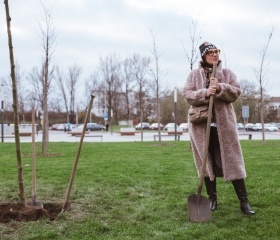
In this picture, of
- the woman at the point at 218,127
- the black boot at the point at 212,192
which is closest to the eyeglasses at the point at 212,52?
the woman at the point at 218,127

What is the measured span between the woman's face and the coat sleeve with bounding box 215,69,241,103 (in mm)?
191

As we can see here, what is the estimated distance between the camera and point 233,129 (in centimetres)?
463

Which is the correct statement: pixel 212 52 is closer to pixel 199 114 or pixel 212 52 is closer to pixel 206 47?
pixel 206 47

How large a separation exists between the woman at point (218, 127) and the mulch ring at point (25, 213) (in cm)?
181

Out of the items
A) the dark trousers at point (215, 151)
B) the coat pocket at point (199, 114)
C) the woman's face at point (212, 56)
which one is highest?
the woman's face at point (212, 56)

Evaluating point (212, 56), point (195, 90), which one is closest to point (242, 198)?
point (195, 90)

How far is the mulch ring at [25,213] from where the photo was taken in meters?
4.43

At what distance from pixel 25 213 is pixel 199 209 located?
1898 millimetres

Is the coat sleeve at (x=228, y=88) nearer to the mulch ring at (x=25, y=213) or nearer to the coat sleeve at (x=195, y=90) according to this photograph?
the coat sleeve at (x=195, y=90)

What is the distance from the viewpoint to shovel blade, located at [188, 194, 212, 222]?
14.1ft

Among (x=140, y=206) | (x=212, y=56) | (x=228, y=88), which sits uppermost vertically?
(x=212, y=56)

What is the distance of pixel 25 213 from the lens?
14.8ft

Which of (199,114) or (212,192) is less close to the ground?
(199,114)

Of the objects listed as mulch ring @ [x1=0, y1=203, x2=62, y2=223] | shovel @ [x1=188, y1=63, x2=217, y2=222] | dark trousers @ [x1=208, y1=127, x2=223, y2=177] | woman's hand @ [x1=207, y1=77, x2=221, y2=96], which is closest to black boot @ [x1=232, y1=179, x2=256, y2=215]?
dark trousers @ [x1=208, y1=127, x2=223, y2=177]
